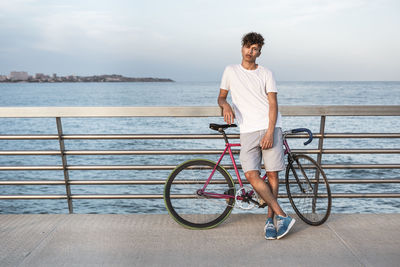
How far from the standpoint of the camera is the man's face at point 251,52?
307cm

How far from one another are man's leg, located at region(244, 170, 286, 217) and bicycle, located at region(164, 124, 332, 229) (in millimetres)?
146

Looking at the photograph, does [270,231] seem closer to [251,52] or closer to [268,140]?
[268,140]

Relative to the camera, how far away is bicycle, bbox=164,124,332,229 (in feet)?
11.1

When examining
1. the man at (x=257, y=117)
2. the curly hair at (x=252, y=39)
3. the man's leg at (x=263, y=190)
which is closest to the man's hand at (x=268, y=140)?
the man at (x=257, y=117)

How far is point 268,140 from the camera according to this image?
3.12 m

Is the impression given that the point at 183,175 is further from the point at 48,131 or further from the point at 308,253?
the point at 48,131

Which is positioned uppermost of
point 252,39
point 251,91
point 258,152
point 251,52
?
point 252,39

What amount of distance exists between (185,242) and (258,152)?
3.48 ft

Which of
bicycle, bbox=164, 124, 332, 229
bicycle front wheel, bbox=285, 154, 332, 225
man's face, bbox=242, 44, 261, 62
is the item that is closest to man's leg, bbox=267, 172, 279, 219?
bicycle, bbox=164, 124, 332, 229

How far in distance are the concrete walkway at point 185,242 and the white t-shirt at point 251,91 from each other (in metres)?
1.05

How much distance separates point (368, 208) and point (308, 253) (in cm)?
898

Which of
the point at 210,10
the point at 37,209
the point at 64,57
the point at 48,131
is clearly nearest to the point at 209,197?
the point at 37,209

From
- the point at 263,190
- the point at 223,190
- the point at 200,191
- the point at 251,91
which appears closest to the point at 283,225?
the point at 263,190

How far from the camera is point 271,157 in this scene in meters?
3.24
